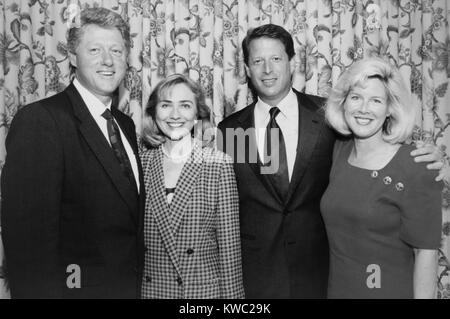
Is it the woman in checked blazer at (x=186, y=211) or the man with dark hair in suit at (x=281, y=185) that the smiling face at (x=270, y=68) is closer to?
the man with dark hair in suit at (x=281, y=185)

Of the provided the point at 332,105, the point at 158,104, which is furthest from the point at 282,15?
the point at 158,104

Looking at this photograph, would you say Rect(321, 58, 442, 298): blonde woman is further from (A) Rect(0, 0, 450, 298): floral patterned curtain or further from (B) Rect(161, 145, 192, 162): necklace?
(A) Rect(0, 0, 450, 298): floral patterned curtain

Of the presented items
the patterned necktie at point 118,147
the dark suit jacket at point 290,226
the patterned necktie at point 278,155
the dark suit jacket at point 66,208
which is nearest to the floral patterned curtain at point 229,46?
the patterned necktie at point 278,155

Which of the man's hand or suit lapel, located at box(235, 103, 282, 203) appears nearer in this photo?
the man's hand

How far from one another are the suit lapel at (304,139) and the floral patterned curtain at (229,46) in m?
0.51

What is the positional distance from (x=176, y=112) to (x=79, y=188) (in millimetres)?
553

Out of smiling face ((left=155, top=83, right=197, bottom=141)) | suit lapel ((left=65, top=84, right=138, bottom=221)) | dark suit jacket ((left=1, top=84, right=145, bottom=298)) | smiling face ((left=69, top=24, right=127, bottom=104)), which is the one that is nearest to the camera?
dark suit jacket ((left=1, top=84, right=145, bottom=298))

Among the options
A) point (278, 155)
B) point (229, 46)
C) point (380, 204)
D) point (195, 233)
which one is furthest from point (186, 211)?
point (229, 46)

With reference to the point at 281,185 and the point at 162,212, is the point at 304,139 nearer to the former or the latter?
the point at 281,185

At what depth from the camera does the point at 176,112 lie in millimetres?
1884

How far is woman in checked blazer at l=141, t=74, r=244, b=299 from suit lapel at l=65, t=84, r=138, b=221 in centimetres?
21

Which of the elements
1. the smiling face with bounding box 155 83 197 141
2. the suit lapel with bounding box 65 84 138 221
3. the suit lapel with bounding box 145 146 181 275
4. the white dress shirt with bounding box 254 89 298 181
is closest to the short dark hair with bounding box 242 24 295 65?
the white dress shirt with bounding box 254 89 298 181

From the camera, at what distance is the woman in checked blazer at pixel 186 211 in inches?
69.3

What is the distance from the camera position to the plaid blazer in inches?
69.2
